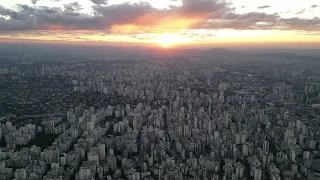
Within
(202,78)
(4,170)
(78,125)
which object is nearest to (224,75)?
(202,78)

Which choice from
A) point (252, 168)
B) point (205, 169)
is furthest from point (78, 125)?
point (252, 168)

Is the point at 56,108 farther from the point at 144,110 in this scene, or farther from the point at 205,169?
the point at 205,169

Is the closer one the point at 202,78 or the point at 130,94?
the point at 130,94

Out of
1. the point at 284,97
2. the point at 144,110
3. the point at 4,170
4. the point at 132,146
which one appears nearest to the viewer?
the point at 4,170

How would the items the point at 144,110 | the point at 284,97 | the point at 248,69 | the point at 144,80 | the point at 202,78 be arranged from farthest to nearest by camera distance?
1. the point at 248,69
2. the point at 202,78
3. the point at 144,80
4. the point at 284,97
5. the point at 144,110

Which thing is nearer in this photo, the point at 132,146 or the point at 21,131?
the point at 132,146

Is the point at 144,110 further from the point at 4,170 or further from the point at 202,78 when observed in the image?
the point at 202,78
